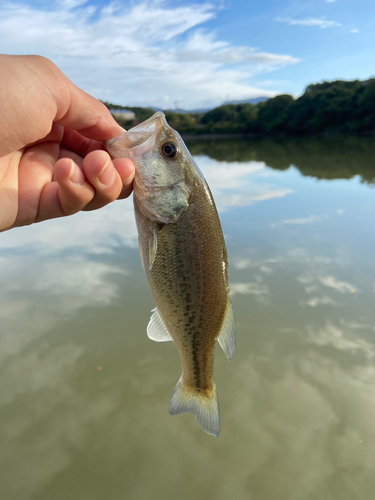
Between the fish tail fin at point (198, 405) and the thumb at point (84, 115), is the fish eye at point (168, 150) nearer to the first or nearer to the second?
the thumb at point (84, 115)

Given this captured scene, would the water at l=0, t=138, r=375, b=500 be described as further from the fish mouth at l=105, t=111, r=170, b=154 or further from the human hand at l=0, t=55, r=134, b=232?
the fish mouth at l=105, t=111, r=170, b=154

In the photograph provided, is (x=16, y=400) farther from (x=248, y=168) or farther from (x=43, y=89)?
(x=248, y=168)

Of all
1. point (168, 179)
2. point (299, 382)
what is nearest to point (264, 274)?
point (299, 382)

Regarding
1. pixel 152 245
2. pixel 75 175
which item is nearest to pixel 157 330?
pixel 152 245

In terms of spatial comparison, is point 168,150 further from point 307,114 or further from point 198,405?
point 307,114

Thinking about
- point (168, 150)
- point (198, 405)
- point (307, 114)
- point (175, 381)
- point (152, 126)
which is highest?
point (307, 114)

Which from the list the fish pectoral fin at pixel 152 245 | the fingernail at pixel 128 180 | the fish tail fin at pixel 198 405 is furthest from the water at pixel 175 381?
the fingernail at pixel 128 180
